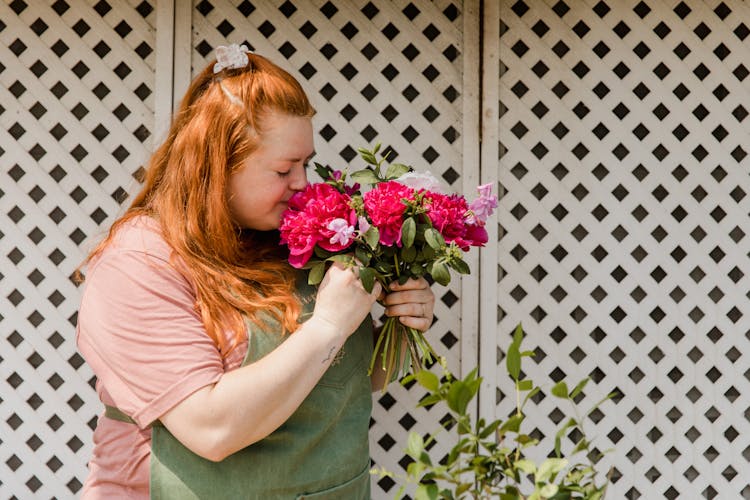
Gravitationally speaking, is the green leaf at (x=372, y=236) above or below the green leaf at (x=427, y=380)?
above

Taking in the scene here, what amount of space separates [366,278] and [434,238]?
0.16m

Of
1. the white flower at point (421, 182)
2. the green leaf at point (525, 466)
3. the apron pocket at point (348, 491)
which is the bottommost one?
the apron pocket at point (348, 491)

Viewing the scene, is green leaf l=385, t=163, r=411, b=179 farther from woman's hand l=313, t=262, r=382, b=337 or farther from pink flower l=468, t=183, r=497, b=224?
woman's hand l=313, t=262, r=382, b=337

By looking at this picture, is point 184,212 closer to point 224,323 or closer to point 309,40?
point 224,323

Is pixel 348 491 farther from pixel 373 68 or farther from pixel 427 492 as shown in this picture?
pixel 373 68

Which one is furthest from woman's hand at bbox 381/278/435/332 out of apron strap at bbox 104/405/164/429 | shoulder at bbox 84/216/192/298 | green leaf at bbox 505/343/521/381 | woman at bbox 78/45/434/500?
green leaf at bbox 505/343/521/381

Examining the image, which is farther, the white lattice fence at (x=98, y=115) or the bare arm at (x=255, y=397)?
the white lattice fence at (x=98, y=115)

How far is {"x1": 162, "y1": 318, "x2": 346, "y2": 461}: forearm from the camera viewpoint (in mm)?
1476

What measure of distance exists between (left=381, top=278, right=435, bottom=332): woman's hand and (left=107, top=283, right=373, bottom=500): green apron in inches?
4.7

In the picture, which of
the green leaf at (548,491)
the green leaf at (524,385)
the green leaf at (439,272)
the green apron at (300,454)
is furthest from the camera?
the green leaf at (439,272)

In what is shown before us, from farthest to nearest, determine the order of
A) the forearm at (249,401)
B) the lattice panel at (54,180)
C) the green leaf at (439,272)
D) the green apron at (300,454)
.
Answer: the lattice panel at (54,180) → the green leaf at (439,272) → the green apron at (300,454) → the forearm at (249,401)

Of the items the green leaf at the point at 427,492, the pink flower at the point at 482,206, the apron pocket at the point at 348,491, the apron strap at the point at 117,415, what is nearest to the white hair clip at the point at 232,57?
the pink flower at the point at 482,206

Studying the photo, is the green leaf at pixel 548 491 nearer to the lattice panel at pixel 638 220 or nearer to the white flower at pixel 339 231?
the white flower at pixel 339 231

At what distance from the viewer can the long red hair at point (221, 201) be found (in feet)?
5.33
